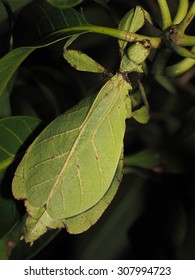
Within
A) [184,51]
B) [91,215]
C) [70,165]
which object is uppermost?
[184,51]

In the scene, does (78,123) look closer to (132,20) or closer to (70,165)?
(70,165)

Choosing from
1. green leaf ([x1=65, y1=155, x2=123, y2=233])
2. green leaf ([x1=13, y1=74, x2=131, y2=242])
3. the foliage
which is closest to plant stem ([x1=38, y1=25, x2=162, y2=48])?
the foliage

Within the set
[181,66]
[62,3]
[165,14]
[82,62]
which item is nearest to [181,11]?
[165,14]

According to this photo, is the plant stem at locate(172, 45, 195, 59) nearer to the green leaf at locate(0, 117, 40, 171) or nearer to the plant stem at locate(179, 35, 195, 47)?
the plant stem at locate(179, 35, 195, 47)
